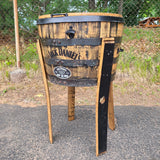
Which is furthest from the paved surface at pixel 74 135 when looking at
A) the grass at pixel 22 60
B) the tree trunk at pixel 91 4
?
the tree trunk at pixel 91 4

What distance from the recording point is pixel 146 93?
11.0 ft

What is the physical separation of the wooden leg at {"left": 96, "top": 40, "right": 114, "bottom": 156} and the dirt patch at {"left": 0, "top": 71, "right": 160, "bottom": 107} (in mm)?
1319

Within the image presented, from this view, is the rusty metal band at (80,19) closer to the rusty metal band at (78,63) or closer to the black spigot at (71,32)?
the black spigot at (71,32)

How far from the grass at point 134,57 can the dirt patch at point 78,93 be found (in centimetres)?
20

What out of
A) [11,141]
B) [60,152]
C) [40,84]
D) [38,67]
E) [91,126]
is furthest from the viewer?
[38,67]

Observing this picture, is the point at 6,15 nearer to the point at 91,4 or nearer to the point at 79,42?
the point at 91,4

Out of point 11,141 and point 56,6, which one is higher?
point 56,6

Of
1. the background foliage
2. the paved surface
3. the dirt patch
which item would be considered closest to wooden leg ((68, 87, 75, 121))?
the paved surface

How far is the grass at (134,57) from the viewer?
3.85m

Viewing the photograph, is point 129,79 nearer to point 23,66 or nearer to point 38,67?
point 38,67

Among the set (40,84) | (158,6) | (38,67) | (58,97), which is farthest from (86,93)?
(158,6)

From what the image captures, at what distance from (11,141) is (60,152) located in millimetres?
623

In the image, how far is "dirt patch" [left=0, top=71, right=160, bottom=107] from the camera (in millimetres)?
3068

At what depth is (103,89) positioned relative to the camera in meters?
1.55
